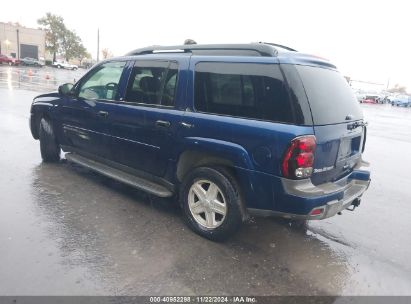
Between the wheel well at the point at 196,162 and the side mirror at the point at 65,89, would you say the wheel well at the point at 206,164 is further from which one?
the side mirror at the point at 65,89

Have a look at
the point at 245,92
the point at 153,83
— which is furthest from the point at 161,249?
the point at 153,83

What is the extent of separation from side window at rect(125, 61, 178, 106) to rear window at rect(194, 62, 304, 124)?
379 millimetres

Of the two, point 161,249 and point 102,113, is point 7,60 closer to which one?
point 102,113

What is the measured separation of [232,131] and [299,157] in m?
0.70

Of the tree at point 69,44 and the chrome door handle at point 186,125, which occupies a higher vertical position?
the tree at point 69,44

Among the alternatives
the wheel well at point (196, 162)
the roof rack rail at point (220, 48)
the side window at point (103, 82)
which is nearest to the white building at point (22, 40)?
the side window at point (103, 82)

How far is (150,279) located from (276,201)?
134cm

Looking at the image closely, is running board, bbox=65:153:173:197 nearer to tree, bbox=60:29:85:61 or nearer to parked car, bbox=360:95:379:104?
parked car, bbox=360:95:379:104

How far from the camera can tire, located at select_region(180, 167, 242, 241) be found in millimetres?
3652

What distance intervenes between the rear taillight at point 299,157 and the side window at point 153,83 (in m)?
1.55

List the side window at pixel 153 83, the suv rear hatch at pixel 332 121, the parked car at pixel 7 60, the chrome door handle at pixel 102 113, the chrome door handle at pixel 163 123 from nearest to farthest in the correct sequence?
the suv rear hatch at pixel 332 121 < the chrome door handle at pixel 163 123 < the side window at pixel 153 83 < the chrome door handle at pixel 102 113 < the parked car at pixel 7 60

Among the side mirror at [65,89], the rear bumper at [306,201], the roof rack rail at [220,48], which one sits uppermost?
the roof rack rail at [220,48]

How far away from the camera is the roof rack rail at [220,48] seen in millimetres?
3524

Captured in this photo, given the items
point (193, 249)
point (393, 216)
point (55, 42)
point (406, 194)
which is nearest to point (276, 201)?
point (193, 249)
